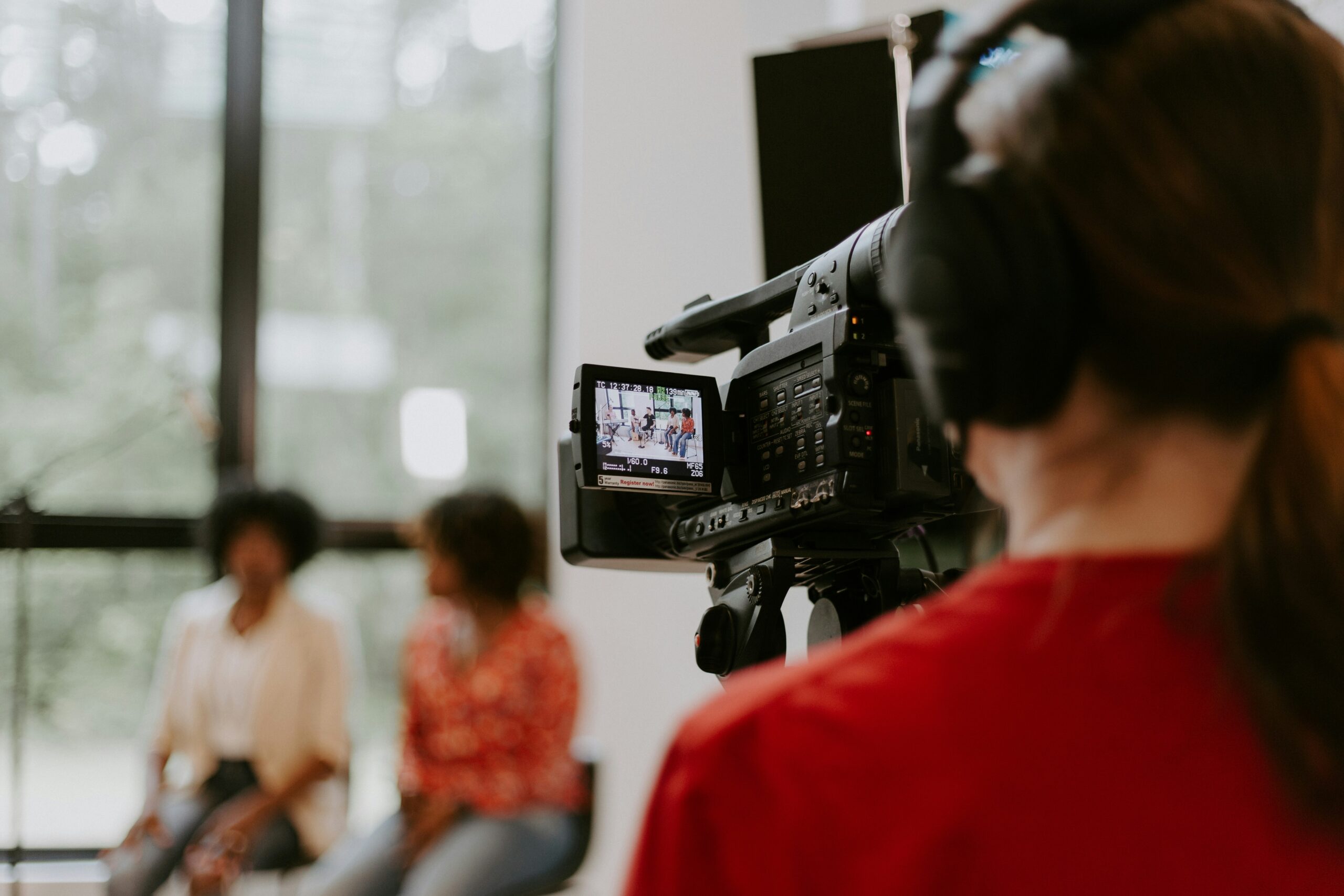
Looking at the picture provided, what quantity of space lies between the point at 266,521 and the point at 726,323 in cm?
213

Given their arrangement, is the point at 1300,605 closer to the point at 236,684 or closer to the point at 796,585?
the point at 796,585

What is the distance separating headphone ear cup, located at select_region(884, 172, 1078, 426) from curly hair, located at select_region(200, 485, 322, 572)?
105 inches

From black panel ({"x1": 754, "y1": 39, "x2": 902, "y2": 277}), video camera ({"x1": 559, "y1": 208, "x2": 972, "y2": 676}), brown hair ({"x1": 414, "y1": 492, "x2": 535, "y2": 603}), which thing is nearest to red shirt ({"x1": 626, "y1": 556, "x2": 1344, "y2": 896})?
video camera ({"x1": 559, "y1": 208, "x2": 972, "y2": 676})

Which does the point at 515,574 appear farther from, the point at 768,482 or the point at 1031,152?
the point at 1031,152

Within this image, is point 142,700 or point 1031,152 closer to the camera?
point 1031,152

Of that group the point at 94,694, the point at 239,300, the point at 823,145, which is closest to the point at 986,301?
the point at 823,145

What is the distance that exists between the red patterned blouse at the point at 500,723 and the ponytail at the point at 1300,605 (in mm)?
2272

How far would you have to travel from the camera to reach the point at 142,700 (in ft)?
10.6

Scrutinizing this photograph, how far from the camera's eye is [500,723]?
2547 mm

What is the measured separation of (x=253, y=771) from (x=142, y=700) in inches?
28.6

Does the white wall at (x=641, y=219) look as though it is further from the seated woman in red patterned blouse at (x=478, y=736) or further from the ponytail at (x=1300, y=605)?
the ponytail at (x=1300, y=605)

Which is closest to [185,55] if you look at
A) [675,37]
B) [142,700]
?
[675,37]

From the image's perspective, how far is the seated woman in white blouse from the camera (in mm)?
2600

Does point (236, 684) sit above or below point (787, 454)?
below
